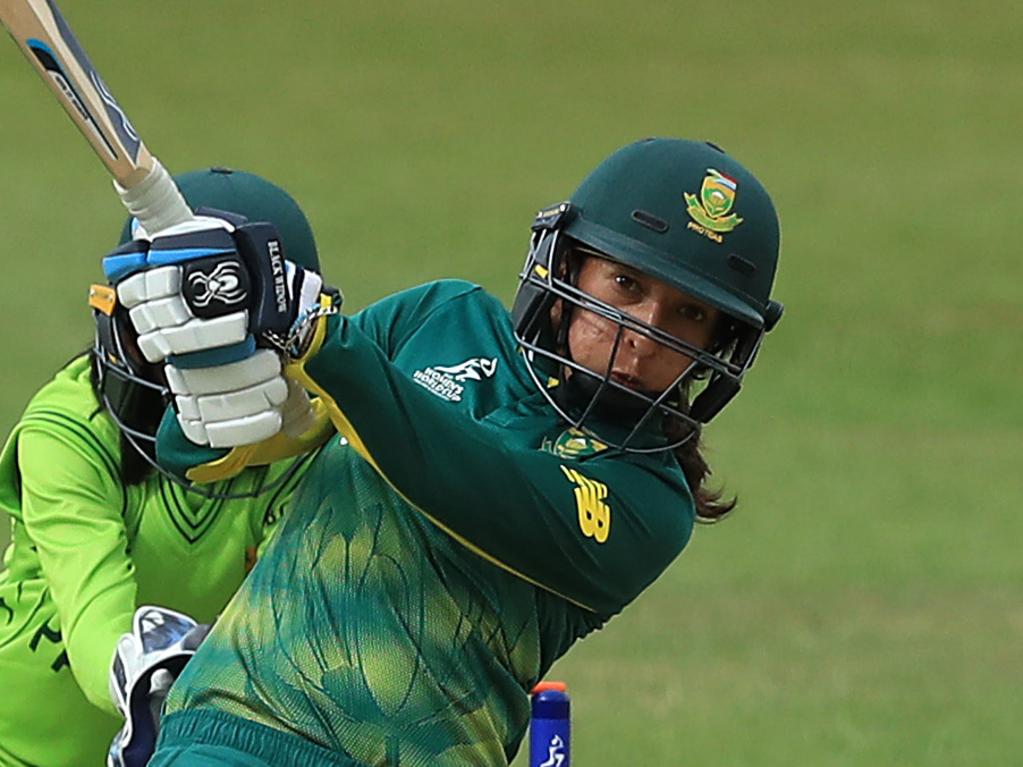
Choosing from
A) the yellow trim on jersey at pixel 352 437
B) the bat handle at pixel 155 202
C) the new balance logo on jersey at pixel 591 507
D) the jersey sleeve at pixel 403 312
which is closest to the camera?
the bat handle at pixel 155 202

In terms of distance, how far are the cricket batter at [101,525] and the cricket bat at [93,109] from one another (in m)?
1.34

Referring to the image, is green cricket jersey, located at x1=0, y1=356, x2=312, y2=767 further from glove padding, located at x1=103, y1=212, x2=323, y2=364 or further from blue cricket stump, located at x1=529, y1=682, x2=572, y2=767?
glove padding, located at x1=103, y1=212, x2=323, y2=364

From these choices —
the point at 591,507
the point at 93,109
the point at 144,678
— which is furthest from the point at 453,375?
the point at 93,109

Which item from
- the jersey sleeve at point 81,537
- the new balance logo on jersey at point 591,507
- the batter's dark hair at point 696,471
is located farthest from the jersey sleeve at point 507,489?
the jersey sleeve at point 81,537

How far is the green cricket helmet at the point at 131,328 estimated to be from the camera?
15.0 feet

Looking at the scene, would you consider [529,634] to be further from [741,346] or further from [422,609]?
[741,346]

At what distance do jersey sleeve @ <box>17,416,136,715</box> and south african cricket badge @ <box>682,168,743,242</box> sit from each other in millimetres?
1268

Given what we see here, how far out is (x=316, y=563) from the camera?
3.77 meters

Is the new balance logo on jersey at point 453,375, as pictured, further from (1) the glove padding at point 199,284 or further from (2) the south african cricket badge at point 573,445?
(1) the glove padding at point 199,284

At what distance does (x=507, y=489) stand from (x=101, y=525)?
1257mm

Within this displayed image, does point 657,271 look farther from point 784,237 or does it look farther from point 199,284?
point 784,237

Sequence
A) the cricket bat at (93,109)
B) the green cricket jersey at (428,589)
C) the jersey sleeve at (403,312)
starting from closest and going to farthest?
the cricket bat at (93,109), the green cricket jersey at (428,589), the jersey sleeve at (403,312)

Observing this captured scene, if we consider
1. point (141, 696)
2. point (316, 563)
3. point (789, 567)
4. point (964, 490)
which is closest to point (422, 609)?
point (316, 563)

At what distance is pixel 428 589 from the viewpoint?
3.78 meters
